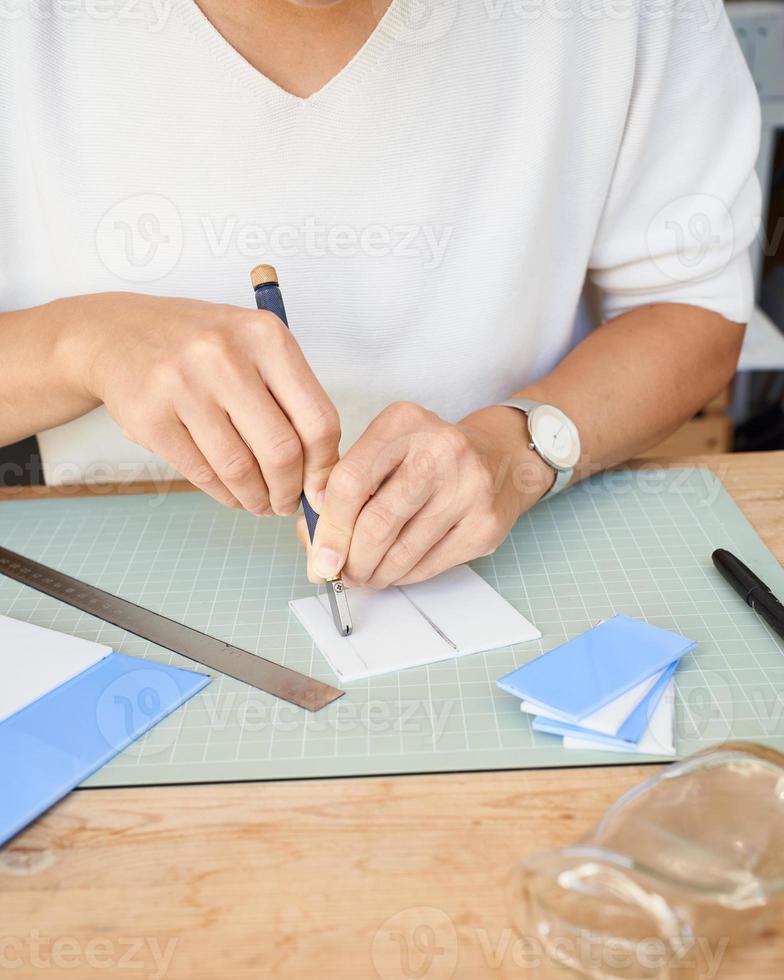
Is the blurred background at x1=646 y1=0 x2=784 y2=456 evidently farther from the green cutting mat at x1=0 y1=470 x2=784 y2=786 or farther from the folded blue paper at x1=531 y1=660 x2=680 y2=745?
the folded blue paper at x1=531 y1=660 x2=680 y2=745

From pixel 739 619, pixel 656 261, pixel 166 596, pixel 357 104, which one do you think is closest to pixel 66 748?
pixel 166 596

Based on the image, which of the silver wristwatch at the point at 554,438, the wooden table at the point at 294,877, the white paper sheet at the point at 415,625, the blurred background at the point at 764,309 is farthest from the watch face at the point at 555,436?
the blurred background at the point at 764,309

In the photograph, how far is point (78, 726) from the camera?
2.20 ft

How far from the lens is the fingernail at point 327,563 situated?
0.78m

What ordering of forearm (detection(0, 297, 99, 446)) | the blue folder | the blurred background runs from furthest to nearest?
the blurred background
forearm (detection(0, 297, 99, 446))
the blue folder

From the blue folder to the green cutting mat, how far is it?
0.04 feet

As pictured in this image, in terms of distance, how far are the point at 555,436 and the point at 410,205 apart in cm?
31

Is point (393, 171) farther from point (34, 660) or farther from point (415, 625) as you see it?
point (34, 660)

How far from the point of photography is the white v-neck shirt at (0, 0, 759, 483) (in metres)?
0.99

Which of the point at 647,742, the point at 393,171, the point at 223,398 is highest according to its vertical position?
the point at 393,171

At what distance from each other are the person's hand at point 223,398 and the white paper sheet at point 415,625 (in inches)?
4.4

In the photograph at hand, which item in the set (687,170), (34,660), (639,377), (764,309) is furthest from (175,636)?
(764,309)

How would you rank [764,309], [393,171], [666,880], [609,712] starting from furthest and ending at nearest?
[764,309], [393,171], [609,712], [666,880]

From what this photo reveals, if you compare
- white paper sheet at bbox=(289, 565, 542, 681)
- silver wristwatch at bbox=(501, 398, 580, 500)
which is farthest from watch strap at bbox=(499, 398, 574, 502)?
white paper sheet at bbox=(289, 565, 542, 681)
